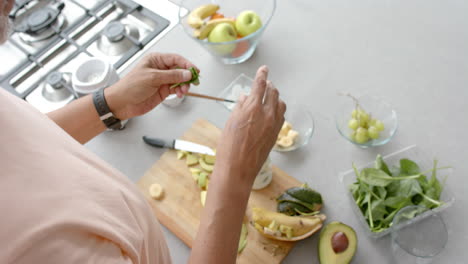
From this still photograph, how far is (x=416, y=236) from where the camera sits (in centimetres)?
88

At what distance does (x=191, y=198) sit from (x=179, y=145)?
0.55 ft

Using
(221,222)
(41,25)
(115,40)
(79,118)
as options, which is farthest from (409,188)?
(41,25)

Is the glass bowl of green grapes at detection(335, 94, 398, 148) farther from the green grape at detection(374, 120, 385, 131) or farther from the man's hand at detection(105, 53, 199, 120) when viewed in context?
the man's hand at detection(105, 53, 199, 120)

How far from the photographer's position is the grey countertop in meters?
1.00

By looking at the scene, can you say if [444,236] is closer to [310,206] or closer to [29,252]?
[310,206]

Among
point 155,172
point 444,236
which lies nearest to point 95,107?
point 155,172

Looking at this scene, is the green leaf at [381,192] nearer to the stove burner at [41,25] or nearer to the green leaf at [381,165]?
the green leaf at [381,165]

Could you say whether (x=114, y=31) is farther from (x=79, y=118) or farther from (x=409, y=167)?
(x=409, y=167)

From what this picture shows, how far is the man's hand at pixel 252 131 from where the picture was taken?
0.80 meters

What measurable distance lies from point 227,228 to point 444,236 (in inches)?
20.7

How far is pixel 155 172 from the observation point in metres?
1.13

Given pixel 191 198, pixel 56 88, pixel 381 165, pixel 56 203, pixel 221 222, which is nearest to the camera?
pixel 56 203

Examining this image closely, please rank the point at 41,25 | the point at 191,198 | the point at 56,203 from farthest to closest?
the point at 41,25
the point at 191,198
the point at 56,203

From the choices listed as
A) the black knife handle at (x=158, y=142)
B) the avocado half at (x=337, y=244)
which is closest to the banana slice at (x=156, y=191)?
the black knife handle at (x=158, y=142)
